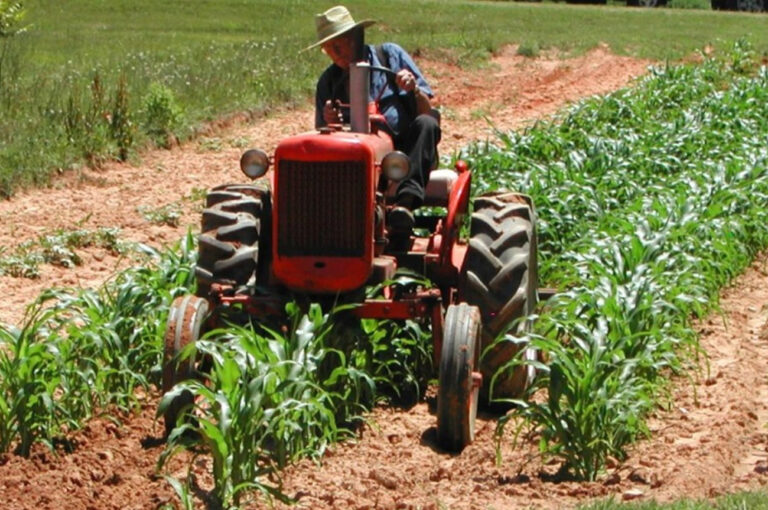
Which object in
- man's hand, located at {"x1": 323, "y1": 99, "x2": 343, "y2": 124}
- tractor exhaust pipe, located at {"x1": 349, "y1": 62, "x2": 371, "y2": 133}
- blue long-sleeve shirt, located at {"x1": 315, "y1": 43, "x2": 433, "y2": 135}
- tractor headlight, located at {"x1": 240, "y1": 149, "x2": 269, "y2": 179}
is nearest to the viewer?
tractor headlight, located at {"x1": 240, "y1": 149, "x2": 269, "y2": 179}

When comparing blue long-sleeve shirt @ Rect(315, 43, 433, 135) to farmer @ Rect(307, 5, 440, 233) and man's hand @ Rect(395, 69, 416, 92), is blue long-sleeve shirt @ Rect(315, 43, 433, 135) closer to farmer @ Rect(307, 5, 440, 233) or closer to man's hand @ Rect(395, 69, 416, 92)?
farmer @ Rect(307, 5, 440, 233)

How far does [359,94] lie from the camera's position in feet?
26.2

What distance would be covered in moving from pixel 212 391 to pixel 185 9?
28.5 meters

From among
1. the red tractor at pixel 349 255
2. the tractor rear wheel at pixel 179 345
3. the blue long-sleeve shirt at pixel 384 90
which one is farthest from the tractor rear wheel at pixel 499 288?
the tractor rear wheel at pixel 179 345

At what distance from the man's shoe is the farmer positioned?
16 millimetres

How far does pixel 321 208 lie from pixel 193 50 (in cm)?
1695

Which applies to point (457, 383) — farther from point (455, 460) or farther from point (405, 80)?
point (405, 80)

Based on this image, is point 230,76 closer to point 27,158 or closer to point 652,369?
point 27,158

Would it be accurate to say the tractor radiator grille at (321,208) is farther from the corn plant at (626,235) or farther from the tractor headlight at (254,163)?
the corn plant at (626,235)

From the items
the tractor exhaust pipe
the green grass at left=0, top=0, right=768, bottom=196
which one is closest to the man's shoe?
the tractor exhaust pipe

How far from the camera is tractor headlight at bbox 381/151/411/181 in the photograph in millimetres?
7637

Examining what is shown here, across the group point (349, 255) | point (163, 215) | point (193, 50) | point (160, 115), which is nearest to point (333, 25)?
point (349, 255)

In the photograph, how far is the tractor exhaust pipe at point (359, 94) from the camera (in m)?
7.99

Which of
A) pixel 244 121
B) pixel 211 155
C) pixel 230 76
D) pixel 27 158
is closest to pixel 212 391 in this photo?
pixel 27 158
